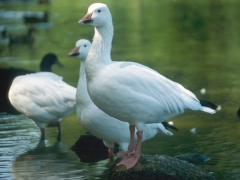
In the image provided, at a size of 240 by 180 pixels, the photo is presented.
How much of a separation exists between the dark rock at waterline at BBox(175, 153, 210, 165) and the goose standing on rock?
2.42m

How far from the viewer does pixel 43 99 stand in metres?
10.6

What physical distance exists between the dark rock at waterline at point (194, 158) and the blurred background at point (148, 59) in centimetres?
15

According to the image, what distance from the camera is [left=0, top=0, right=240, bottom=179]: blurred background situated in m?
9.16

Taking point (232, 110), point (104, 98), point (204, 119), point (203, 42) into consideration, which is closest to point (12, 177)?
point (104, 98)

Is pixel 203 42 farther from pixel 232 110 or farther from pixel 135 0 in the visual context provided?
pixel 135 0

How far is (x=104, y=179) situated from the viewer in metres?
Answer: 8.23

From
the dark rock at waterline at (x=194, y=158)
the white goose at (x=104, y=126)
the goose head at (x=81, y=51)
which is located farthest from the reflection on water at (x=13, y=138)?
→ the dark rock at waterline at (x=194, y=158)

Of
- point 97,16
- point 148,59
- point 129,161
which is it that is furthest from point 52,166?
point 148,59

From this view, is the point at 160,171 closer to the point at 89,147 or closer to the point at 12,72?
the point at 89,147

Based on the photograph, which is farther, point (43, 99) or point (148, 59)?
point (148, 59)

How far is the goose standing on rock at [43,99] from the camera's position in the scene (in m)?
10.5

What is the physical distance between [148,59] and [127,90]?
10.9 m

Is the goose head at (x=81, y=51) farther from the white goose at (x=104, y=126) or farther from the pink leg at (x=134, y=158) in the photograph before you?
the pink leg at (x=134, y=158)

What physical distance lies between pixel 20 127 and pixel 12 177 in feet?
9.55
